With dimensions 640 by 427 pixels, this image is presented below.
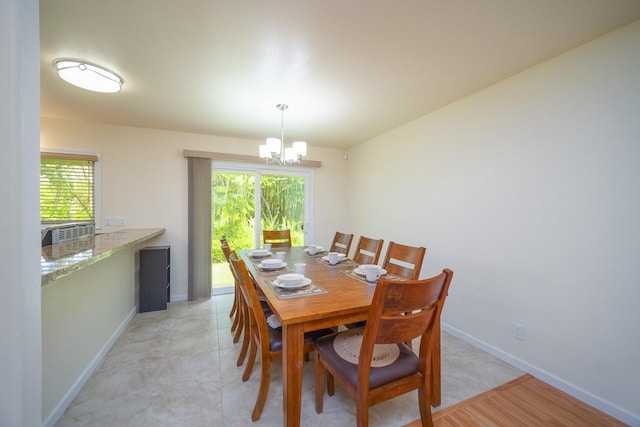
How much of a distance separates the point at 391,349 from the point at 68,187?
4.11m

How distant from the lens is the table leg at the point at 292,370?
3.99 ft

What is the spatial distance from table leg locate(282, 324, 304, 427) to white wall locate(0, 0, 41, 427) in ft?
2.97

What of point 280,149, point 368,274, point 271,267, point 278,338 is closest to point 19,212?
point 278,338

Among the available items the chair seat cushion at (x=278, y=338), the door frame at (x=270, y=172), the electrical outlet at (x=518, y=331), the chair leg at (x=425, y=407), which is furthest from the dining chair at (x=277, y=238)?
the electrical outlet at (x=518, y=331)

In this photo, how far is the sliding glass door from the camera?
3.80m

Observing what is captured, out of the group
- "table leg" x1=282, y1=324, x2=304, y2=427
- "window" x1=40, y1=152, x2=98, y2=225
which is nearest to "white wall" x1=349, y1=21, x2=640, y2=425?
"table leg" x1=282, y1=324, x2=304, y2=427

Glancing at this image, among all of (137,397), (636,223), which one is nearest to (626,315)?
(636,223)

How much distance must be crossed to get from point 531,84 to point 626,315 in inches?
68.2

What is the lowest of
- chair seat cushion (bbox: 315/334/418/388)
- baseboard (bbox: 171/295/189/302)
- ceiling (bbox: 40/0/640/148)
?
baseboard (bbox: 171/295/189/302)

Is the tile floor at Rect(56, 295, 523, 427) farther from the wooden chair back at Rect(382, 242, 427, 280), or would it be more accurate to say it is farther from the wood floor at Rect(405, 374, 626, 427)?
the wooden chair back at Rect(382, 242, 427, 280)

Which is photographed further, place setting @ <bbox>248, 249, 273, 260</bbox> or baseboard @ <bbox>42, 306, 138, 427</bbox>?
place setting @ <bbox>248, 249, 273, 260</bbox>

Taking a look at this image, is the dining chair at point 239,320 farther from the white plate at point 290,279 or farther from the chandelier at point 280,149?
the chandelier at point 280,149

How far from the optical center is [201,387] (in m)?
1.76

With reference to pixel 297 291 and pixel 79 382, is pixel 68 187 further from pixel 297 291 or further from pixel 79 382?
pixel 297 291
